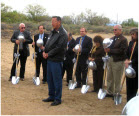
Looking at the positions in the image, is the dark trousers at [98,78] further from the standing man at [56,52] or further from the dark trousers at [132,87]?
the standing man at [56,52]

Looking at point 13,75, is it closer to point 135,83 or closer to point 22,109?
point 22,109

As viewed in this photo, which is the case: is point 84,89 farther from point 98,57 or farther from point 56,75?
point 56,75

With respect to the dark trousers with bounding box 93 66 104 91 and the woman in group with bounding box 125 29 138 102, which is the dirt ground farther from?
the woman in group with bounding box 125 29 138 102

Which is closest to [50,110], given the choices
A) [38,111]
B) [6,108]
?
[38,111]

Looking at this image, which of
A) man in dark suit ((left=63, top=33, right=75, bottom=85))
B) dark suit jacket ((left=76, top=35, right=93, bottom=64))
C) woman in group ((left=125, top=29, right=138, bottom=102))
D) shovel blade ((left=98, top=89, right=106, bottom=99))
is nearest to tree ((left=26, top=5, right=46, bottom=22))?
man in dark suit ((left=63, top=33, right=75, bottom=85))

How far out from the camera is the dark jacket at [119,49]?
20.3ft

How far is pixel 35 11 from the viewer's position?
41.2 metres

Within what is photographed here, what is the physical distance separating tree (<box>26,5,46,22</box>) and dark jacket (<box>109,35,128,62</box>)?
35.2m

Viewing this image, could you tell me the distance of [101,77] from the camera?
7246 mm

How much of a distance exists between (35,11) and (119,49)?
1443 inches

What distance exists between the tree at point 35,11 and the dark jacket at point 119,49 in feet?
115

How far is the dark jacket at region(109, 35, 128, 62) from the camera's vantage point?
6180 mm

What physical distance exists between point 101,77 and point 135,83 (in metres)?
1.79

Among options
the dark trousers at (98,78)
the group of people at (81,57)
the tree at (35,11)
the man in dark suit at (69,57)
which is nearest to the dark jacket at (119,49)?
the group of people at (81,57)
